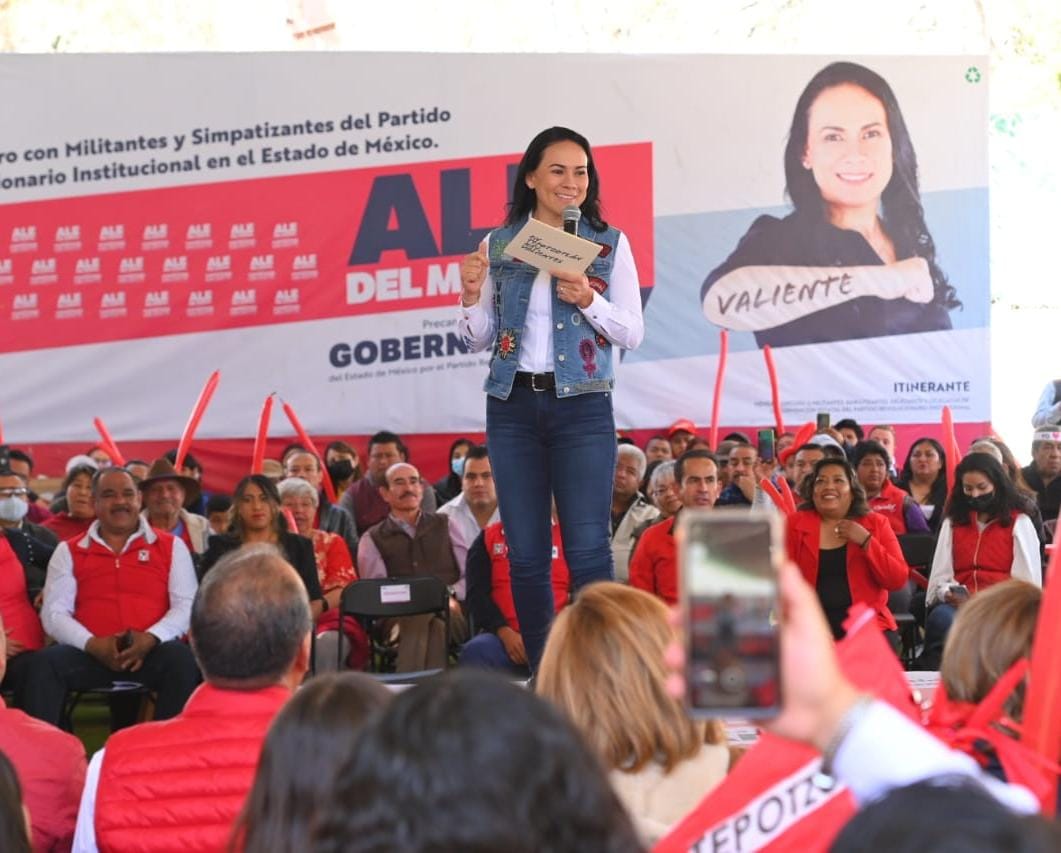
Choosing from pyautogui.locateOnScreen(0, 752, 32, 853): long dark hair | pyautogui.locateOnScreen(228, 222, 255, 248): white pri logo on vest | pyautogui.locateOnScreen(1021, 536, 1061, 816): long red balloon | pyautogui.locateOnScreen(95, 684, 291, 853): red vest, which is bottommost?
pyautogui.locateOnScreen(95, 684, 291, 853): red vest

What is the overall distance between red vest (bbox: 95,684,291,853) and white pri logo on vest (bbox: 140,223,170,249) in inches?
315

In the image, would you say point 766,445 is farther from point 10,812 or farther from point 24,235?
point 10,812

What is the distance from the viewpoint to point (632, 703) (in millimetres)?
1998

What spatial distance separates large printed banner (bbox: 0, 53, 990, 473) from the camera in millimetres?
9914

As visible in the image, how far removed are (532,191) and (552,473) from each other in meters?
0.70

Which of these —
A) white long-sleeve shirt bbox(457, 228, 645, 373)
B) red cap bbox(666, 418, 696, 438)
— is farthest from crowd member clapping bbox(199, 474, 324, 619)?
red cap bbox(666, 418, 696, 438)

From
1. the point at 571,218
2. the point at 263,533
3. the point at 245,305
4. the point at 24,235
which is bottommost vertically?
the point at 263,533

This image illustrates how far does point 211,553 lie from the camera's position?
6.06 metres

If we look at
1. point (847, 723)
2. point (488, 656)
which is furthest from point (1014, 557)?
point (847, 723)

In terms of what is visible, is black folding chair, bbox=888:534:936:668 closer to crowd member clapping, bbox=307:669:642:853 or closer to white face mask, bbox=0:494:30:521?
white face mask, bbox=0:494:30:521

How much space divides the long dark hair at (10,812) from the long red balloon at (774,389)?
7605 millimetres

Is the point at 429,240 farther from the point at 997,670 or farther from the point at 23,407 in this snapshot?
the point at 997,670

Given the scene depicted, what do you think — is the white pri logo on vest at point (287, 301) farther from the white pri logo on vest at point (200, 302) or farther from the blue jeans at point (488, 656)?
the blue jeans at point (488, 656)

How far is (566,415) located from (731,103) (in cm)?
678
